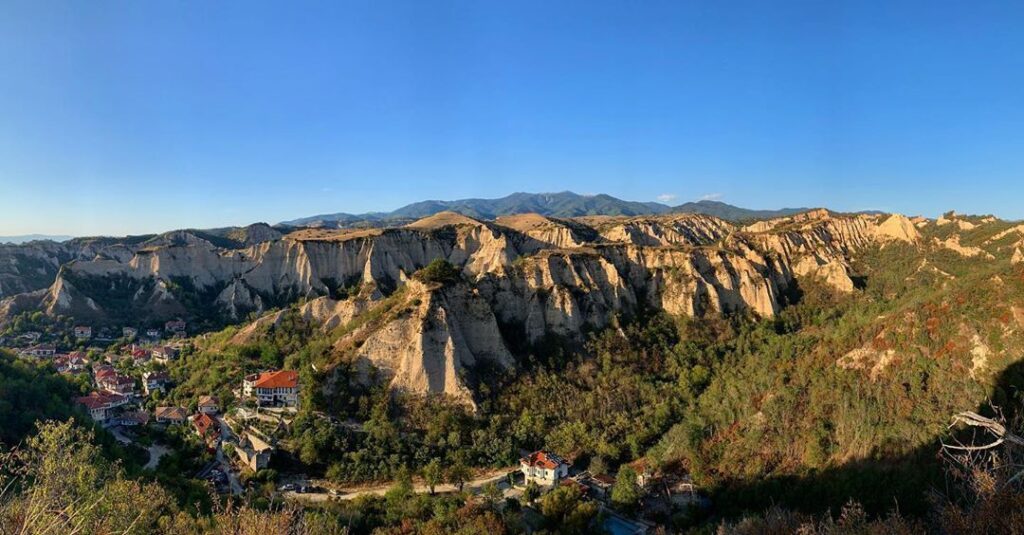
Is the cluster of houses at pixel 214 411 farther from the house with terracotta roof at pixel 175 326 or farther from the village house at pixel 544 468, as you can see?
the house with terracotta roof at pixel 175 326

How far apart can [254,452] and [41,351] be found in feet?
118

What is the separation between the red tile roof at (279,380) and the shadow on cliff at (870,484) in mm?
25491

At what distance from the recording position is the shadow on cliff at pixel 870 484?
814 inches

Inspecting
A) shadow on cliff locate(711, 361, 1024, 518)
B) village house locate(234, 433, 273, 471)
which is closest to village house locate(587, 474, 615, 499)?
shadow on cliff locate(711, 361, 1024, 518)

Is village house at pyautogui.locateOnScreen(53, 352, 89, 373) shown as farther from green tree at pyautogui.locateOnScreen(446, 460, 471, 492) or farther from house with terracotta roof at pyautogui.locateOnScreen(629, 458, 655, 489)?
house with terracotta roof at pyautogui.locateOnScreen(629, 458, 655, 489)

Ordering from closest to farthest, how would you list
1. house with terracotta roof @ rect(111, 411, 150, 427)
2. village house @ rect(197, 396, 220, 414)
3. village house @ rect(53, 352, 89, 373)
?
house with terracotta roof @ rect(111, 411, 150, 427), village house @ rect(197, 396, 220, 414), village house @ rect(53, 352, 89, 373)

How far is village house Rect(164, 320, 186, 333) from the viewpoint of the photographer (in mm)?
59706

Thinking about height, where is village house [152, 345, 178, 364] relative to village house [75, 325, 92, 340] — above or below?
below

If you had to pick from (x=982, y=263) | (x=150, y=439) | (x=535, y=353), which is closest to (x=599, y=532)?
(x=535, y=353)

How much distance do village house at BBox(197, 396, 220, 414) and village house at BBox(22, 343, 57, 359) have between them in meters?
24.7

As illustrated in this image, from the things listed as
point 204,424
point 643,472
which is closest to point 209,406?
point 204,424

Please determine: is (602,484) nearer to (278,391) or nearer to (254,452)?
(254,452)

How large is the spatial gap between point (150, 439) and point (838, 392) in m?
38.7

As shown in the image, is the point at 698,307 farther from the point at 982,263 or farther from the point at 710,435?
the point at 982,263
